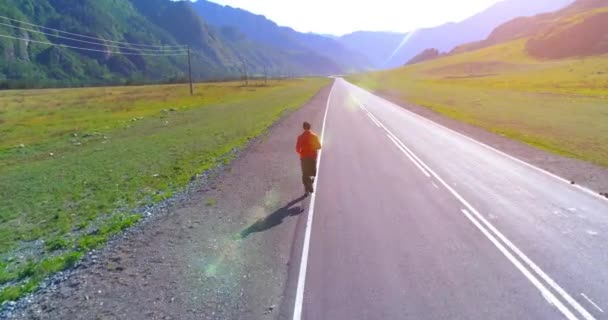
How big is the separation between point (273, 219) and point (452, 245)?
3918 mm

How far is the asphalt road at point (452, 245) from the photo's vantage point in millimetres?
5422

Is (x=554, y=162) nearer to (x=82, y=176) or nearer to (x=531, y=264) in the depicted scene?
(x=531, y=264)

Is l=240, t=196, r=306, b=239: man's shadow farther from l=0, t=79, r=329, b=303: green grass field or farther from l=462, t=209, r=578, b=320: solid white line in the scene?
l=462, t=209, r=578, b=320: solid white line

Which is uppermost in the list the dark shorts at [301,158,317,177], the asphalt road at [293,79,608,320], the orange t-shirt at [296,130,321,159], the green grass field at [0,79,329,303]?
the orange t-shirt at [296,130,321,159]

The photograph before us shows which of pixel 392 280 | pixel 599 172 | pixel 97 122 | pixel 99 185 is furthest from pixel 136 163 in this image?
pixel 97 122

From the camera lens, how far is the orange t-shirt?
1047 centimetres

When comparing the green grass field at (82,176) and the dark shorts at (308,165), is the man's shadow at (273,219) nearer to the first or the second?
the dark shorts at (308,165)

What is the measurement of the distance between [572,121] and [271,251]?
26.6 meters

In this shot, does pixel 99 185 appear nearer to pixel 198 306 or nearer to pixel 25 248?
pixel 25 248

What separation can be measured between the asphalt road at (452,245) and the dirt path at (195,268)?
23.9 inches

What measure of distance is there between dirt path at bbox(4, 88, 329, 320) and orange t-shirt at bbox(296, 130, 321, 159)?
122cm

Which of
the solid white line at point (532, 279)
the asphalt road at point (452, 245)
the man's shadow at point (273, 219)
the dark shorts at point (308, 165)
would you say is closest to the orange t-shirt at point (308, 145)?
the dark shorts at point (308, 165)

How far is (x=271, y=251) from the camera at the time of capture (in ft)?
23.7

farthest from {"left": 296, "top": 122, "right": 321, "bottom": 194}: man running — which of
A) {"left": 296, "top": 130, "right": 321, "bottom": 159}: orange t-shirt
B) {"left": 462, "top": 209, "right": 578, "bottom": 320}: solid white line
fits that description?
{"left": 462, "top": 209, "right": 578, "bottom": 320}: solid white line
